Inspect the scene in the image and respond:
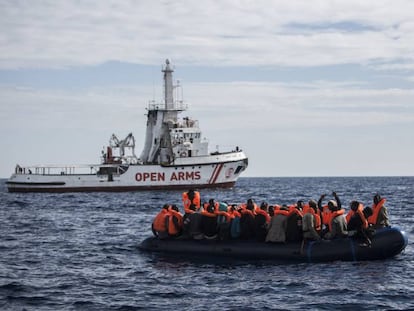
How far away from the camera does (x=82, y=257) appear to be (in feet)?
85.7

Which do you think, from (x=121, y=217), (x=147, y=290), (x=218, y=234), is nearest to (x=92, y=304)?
(x=147, y=290)

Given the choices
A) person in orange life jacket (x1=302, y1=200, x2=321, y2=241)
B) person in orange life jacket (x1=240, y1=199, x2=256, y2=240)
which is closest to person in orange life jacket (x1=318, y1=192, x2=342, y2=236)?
person in orange life jacket (x1=302, y1=200, x2=321, y2=241)

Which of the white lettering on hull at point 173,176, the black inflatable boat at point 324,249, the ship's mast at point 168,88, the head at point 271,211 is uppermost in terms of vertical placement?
the ship's mast at point 168,88

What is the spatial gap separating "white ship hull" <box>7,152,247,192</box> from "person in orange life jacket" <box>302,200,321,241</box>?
51.2m

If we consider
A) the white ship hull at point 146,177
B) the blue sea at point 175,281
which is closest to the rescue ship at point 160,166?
the white ship hull at point 146,177

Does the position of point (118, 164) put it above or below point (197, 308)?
above

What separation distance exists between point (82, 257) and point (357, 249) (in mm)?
10070

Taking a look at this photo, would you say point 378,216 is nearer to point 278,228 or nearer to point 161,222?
point 278,228

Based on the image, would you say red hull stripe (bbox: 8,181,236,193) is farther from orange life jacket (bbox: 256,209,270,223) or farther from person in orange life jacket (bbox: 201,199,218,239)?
orange life jacket (bbox: 256,209,270,223)

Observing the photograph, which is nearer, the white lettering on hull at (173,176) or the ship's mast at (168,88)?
the white lettering on hull at (173,176)

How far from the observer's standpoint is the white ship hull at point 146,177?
75188mm

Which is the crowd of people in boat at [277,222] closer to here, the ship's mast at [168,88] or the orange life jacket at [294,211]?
the orange life jacket at [294,211]

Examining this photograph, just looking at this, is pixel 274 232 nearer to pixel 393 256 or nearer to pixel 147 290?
pixel 393 256

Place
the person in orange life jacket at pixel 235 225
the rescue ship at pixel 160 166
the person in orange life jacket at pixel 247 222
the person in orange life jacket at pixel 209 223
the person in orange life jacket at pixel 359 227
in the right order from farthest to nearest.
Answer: the rescue ship at pixel 160 166 → the person in orange life jacket at pixel 209 223 → the person in orange life jacket at pixel 235 225 → the person in orange life jacket at pixel 247 222 → the person in orange life jacket at pixel 359 227
